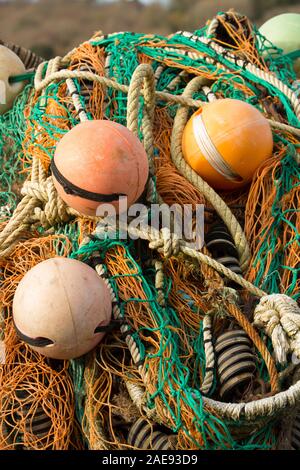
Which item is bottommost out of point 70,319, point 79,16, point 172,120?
point 70,319

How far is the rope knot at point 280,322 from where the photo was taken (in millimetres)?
2771

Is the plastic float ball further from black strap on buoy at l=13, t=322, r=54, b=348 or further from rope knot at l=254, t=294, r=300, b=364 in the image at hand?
black strap on buoy at l=13, t=322, r=54, b=348

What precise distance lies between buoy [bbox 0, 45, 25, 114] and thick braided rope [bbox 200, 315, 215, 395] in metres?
1.76

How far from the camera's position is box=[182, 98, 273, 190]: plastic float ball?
319cm

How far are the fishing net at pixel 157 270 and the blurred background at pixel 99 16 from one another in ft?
38.5

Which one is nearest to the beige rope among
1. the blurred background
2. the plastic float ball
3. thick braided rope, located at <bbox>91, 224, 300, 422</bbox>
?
the plastic float ball

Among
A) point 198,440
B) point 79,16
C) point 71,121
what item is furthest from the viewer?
point 79,16

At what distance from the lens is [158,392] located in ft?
8.73

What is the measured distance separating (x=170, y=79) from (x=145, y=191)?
894 millimetres

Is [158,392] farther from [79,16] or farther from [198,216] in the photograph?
[79,16]

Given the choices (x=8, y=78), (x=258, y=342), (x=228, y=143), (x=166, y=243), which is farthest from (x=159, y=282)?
(x=8, y=78)

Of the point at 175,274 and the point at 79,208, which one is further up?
the point at 79,208

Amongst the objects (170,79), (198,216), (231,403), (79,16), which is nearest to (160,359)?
(231,403)

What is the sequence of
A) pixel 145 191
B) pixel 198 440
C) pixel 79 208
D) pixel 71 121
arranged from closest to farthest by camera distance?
1. pixel 198 440
2. pixel 79 208
3. pixel 145 191
4. pixel 71 121
